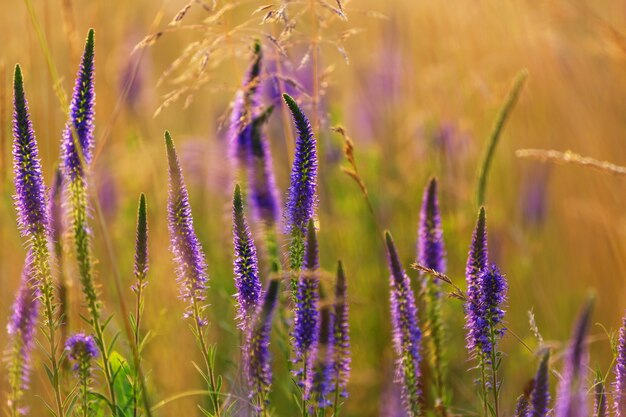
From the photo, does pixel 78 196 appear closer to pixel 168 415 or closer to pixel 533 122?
pixel 168 415

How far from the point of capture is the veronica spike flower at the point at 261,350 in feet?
6.09

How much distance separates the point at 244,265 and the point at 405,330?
51 cm

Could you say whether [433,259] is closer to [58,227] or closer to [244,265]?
[244,265]

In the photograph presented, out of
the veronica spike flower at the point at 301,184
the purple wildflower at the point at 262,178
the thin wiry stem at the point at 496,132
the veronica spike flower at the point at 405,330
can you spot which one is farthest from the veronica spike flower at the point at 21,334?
the thin wiry stem at the point at 496,132

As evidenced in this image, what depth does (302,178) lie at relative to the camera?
202 cm

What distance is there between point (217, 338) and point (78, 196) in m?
2.59

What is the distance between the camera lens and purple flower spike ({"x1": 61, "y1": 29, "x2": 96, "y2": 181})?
78.9 inches

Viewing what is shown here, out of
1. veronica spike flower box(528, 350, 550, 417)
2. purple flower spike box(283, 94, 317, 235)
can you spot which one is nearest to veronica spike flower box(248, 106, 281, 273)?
purple flower spike box(283, 94, 317, 235)

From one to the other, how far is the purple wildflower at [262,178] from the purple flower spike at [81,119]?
93 cm

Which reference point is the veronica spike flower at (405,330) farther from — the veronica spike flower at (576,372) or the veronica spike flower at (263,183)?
A: the veronica spike flower at (263,183)

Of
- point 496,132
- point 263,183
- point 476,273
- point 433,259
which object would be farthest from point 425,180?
point 476,273

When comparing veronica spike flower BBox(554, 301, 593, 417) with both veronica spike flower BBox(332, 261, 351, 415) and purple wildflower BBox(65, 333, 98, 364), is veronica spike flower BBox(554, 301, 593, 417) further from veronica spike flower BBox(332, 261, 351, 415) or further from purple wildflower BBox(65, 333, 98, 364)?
purple wildflower BBox(65, 333, 98, 364)

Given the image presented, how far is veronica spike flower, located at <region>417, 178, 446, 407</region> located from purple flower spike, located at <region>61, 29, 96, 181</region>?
0.99 metres

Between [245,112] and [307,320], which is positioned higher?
[245,112]
